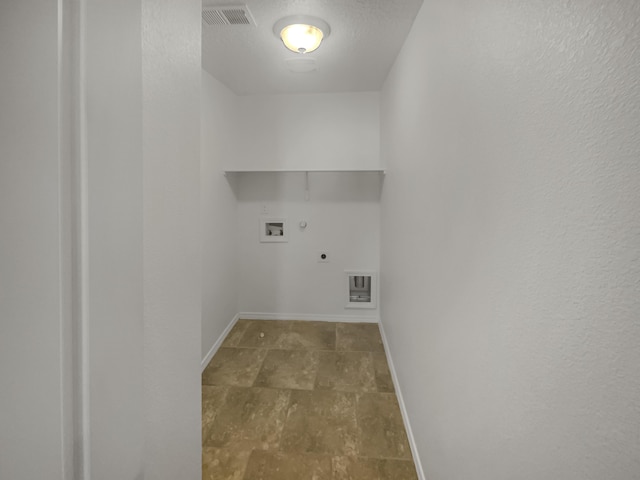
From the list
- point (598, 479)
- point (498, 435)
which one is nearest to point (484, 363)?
point (498, 435)

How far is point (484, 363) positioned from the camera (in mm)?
951

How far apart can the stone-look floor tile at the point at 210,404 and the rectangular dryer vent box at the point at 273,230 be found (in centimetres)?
168

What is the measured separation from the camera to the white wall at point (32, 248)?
18.2 inches

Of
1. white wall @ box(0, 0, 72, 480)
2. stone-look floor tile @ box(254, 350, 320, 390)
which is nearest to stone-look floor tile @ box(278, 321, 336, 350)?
stone-look floor tile @ box(254, 350, 320, 390)

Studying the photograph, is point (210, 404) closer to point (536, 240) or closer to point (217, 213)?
point (217, 213)

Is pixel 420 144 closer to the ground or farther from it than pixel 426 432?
farther from it

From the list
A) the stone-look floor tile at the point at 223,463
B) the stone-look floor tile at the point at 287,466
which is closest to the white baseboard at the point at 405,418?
the stone-look floor tile at the point at 287,466

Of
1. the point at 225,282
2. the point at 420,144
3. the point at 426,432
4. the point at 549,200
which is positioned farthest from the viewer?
the point at 225,282

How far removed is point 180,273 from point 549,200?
2.92ft

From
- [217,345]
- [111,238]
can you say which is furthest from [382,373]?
[111,238]

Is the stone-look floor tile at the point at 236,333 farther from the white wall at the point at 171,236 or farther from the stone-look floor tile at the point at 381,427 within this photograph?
the white wall at the point at 171,236

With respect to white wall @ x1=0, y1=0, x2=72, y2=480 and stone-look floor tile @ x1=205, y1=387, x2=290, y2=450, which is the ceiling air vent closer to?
white wall @ x1=0, y1=0, x2=72, y2=480

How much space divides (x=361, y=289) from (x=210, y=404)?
200 cm

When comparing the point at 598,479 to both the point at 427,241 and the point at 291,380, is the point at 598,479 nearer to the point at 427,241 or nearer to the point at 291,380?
the point at 427,241
